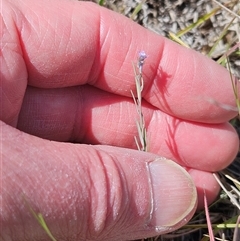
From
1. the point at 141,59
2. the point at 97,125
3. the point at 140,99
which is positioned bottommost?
the point at 97,125

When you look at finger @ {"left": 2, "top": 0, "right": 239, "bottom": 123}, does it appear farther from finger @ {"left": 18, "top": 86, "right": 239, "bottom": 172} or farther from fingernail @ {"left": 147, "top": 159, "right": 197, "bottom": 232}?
fingernail @ {"left": 147, "top": 159, "right": 197, "bottom": 232}

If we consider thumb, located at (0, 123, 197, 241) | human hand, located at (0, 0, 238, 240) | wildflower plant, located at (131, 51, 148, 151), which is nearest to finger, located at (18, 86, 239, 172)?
human hand, located at (0, 0, 238, 240)

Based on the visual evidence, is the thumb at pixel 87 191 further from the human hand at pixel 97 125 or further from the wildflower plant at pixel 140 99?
the wildflower plant at pixel 140 99

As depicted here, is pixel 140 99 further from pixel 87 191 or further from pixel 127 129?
pixel 87 191

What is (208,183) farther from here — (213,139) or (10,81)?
(10,81)

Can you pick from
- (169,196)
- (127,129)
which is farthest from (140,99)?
(169,196)

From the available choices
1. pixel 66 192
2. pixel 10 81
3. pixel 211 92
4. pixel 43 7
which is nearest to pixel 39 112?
pixel 10 81

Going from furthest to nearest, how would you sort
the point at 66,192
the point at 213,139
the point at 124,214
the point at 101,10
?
the point at 213,139, the point at 101,10, the point at 124,214, the point at 66,192
